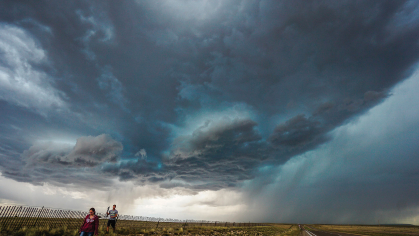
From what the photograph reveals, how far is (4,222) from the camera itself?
21.7m

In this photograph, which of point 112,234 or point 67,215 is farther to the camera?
point 67,215

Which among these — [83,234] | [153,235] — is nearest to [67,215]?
[153,235]

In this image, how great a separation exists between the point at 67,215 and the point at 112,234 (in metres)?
9.66

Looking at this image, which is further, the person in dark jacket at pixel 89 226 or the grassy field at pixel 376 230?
the grassy field at pixel 376 230

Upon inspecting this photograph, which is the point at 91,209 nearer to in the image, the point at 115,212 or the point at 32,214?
the point at 115,212

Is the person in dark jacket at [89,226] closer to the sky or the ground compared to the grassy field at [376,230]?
closer to the sky

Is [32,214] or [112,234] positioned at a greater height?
[32,214]

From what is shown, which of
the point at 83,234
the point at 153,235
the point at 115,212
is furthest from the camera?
the point at 153,235

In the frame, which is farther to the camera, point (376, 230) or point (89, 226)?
point (376, 230)

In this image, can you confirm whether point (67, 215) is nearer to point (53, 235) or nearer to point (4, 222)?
point (4, 222)

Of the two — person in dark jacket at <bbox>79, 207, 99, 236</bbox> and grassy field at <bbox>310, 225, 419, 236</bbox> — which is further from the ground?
person in dark jacket at <bbox>79, 207, 99, 236</bbox>

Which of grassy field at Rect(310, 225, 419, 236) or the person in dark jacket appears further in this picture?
grassy field at Rect(310, 225, 419, 236)

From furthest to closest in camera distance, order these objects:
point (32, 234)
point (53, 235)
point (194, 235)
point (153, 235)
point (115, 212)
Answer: point (194, 235), point (153, 235), point (115, 212), point (53, 235), point (32, 234)

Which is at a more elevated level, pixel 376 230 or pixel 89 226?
pixel 89 226
